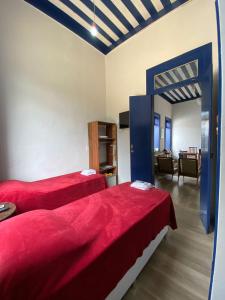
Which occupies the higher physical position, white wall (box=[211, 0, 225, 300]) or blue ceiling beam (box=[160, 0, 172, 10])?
blue ceiling beam (box=[160, 0, 172, 10])

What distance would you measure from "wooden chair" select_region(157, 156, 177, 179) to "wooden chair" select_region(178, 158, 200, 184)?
0.84 feet

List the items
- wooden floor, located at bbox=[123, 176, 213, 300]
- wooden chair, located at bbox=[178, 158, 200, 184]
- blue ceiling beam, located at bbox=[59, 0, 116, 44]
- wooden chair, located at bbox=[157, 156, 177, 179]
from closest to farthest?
wooden floor, located at bbox=[123, 176, 213, 300]
blue ceiling beam, located at bbox=[59, 0, 116, 44]
wooden chair, located at bbox=[178, 158, 200, 184]
wooden chair, located at bbox=[157, 156, 177, 179]

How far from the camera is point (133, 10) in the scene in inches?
111

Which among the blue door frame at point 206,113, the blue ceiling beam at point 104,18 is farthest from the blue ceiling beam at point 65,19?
the blue door frame at point 206,113

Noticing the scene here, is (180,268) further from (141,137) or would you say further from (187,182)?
(187,182)

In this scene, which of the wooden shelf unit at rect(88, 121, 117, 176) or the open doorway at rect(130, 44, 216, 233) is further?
the wooden shelf unit at rect(88, 121, 117, 176)

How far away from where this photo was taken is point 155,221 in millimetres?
1620

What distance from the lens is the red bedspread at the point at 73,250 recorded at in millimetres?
727

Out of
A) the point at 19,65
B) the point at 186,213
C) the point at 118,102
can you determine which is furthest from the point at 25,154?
the point at 186,213

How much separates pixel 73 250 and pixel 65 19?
3.82m

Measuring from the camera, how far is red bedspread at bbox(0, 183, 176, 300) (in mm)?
727

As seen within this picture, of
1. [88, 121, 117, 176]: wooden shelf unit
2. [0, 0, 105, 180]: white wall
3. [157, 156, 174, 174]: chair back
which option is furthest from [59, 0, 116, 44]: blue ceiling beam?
[157, 156, 174, 174]: chair back

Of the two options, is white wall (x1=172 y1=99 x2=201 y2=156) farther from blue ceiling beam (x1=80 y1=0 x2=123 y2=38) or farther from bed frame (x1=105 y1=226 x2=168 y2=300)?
bed frame (x1=105 y1=226 x2=168 y2=300)

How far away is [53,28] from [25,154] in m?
2.46
